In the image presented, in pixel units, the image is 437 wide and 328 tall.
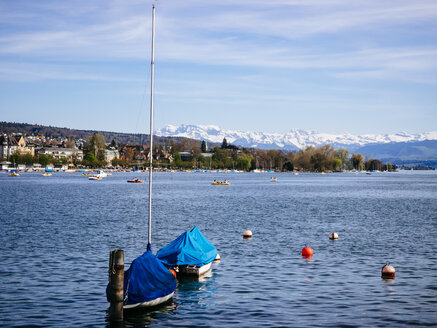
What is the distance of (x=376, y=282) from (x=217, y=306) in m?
10.6

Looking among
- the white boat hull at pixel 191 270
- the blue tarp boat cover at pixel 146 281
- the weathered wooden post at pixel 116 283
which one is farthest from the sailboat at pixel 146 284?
the white boat hull at pixel 191 270

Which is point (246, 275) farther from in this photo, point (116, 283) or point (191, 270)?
point (116, 283)

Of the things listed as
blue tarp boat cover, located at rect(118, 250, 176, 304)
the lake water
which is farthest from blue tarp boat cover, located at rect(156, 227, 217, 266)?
blue tarp boat cover, located at rect(118, 250, 176, 304)

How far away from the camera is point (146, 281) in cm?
2680

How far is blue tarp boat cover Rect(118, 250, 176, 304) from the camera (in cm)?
2611

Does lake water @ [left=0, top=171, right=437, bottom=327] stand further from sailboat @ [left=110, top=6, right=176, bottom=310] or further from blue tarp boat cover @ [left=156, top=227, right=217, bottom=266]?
blue tarp boat cover @ [left=156, top=227, right=217, bottom=266]

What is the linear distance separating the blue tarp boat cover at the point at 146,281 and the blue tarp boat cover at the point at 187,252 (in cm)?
527

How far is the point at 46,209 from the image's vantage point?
83562 millimetres

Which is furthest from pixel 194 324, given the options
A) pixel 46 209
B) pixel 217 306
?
pixel 46 209

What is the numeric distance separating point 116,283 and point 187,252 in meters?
10.8

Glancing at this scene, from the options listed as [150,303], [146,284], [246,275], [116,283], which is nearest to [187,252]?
[246,275]

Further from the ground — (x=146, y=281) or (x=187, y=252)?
(x=187, y=252)

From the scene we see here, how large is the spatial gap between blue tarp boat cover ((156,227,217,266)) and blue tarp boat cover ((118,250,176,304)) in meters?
5.27

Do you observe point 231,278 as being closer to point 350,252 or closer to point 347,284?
point 347,284
